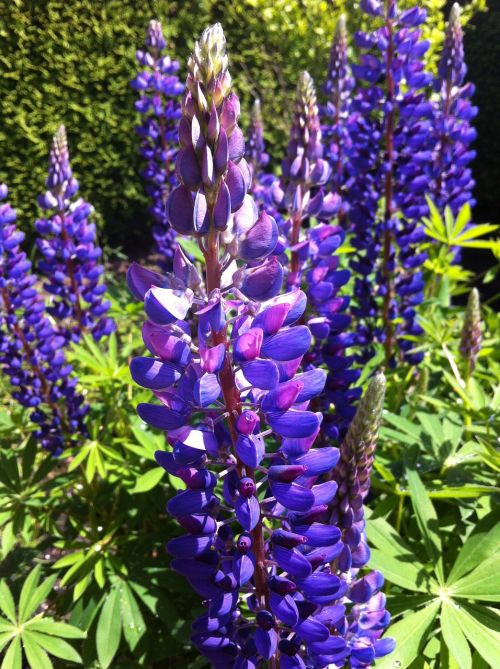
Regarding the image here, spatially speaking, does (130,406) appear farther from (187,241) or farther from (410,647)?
(410,647)

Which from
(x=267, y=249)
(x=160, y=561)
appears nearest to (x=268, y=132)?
(x=160, y=561)

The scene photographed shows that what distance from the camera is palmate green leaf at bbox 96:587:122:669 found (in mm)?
1947

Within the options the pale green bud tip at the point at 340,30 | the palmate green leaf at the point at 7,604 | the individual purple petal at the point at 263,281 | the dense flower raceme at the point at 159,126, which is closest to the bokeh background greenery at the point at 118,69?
the dense flower raceme at the point at 159,126

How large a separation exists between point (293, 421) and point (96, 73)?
265 inches

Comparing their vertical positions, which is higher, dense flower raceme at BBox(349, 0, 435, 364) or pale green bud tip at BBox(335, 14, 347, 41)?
pale green bud tip at BBox(335, 14, 347, 41)

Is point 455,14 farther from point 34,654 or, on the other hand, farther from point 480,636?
point 34,654

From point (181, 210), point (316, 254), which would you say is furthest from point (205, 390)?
point (316, 254)

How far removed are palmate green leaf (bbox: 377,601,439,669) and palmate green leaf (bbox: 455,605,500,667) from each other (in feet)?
0.25


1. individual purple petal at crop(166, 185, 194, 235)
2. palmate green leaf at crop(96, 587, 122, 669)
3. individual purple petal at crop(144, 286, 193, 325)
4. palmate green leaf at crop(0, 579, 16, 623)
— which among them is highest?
individual purple petal at crop(166, 185, 194, 235)

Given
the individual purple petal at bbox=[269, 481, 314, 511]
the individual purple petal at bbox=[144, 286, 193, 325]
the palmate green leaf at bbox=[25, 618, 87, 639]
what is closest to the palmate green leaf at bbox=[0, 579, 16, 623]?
the palmate green leaf at bbox=[25, 618, 87, 639]

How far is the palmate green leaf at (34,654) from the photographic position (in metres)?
1.82

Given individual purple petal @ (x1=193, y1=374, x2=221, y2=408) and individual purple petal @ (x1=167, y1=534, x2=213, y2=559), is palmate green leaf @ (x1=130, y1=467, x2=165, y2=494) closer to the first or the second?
individual purple petal @ (x1=167, y1=534, x2=213, y2=559)

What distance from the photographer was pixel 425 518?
172cm

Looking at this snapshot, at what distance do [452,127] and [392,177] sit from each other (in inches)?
27.1
